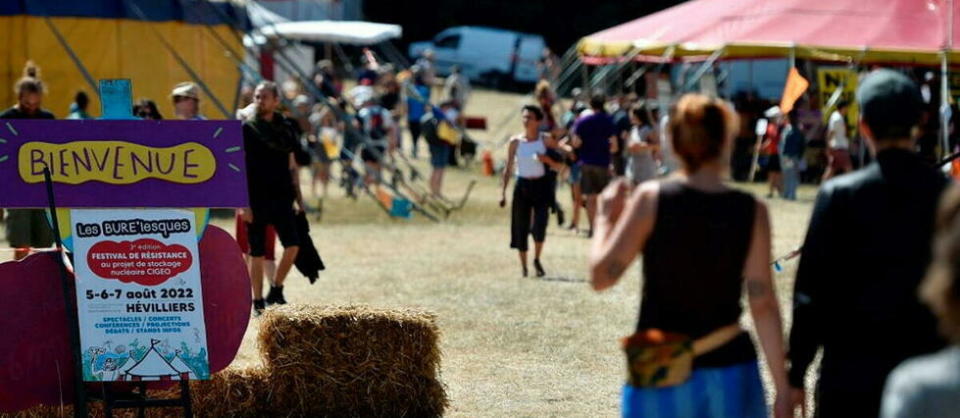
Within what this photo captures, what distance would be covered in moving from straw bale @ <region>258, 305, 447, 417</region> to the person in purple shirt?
1026 cm

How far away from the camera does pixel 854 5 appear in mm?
21266

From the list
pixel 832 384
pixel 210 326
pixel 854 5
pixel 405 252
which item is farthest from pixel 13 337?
pixel 854 5

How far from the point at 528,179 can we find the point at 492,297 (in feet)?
5.08

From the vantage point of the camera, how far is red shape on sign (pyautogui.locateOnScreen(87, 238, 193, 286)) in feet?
23.2

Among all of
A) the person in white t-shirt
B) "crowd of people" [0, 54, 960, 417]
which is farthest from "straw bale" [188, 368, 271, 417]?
the person in white t-shirt

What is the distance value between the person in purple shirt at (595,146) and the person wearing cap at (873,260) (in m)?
13.6

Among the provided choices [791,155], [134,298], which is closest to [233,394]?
[134,298]

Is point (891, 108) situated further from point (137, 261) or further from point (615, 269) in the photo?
point (137, 261)

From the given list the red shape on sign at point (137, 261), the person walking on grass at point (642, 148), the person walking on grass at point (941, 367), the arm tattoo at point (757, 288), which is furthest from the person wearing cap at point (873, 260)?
the person walking on grass at point (642, 148)

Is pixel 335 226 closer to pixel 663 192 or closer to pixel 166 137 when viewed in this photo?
pixel 166 137

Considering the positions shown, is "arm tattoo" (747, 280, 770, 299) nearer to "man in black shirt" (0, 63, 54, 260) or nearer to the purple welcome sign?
the purple welcome sign

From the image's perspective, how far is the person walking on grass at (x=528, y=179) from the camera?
47.5ft

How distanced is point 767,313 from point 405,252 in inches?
504

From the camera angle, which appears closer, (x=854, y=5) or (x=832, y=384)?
(x=832, y=384)
